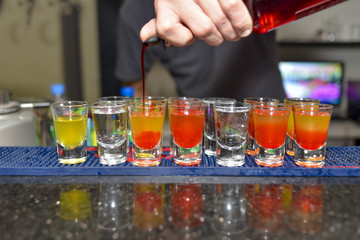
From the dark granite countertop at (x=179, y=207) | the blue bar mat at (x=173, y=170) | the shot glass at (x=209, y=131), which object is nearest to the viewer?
the dark granite countertop at (x=179, y=207)

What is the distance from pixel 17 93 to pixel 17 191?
3.36m

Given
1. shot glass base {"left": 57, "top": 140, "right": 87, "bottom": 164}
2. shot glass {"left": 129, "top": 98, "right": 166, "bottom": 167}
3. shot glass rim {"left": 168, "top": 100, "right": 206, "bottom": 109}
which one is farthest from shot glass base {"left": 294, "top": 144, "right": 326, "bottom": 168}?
shot glass base {"left": 57, "top": 140, "right": 87, "bottom": 164}

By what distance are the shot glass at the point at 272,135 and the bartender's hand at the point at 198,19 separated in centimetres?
26

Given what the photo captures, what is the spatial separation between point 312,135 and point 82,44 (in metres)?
3.38

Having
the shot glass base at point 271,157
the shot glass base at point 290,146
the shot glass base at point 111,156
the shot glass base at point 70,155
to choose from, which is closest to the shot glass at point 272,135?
the shot glass base at point 271,157

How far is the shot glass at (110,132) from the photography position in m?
1.04

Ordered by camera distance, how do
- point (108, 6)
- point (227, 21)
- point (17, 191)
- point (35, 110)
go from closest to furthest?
point (17, 191) → point (227, 21) → point (35, 110) → point (108, 6)

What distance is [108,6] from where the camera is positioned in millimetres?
3555

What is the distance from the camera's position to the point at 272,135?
1.02m

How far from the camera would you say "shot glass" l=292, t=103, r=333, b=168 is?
101 centimetres

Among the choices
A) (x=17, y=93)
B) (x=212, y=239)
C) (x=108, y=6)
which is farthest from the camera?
(x=17, y=93)

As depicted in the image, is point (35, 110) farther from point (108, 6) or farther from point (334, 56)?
point (334, 56)

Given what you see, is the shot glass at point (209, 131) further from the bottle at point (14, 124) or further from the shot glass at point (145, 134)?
the bottle at point (14, 124)

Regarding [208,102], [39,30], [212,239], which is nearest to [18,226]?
[212,239]
